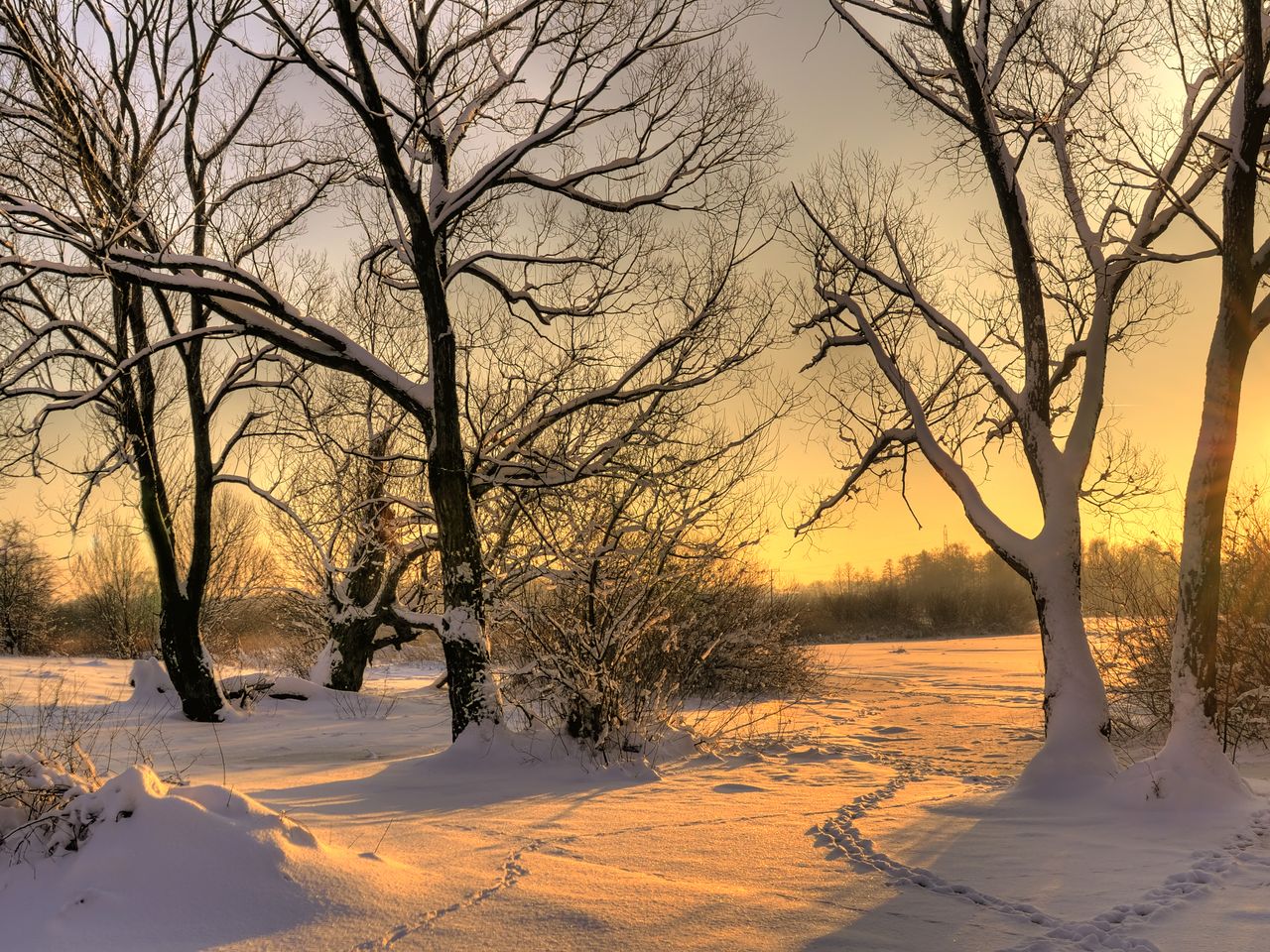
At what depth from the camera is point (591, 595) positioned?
27.6 feet

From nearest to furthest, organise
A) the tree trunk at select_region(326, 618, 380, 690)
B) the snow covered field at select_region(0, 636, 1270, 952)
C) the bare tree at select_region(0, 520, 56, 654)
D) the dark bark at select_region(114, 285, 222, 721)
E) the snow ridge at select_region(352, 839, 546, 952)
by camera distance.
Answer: the snow ridge at select_region(352, 839, 546, 952) < the snow covered field at select_region(0, 636, 1270, 952) < the dark bark at select_region(114, 285, 222, 721) < the tree trunk at select_region(326, 618, 380, 690) < the bare tree at select_region(0, 520, 56, 654)

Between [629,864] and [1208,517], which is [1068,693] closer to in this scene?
[1208,517]

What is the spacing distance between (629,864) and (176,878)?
2.23 meters

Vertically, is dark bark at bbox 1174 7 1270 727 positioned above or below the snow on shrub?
above

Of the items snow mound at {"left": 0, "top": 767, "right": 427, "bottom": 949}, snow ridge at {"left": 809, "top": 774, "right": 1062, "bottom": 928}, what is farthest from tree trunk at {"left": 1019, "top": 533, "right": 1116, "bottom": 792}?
snow mound at {"left": 0, "top": 767, "right": 427, "bottom": 949}

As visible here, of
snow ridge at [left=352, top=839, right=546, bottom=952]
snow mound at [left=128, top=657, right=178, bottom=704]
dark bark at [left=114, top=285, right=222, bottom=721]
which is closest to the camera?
snow ridge at [left=352, top=839, right=546, bottom=952]

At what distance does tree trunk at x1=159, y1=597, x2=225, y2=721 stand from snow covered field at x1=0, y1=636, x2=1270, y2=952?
3862mm

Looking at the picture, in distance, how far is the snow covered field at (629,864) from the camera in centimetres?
361

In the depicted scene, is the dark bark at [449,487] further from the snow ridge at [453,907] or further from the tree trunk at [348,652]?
the tree trunk at [348,652]

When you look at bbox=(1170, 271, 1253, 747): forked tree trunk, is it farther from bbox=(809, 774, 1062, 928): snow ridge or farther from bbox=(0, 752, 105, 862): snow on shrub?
bbox=(0, 752, 105, 862): snow on shrub

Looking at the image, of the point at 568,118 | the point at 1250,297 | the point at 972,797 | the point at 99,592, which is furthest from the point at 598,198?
the point at 99,592

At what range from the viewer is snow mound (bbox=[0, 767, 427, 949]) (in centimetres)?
348

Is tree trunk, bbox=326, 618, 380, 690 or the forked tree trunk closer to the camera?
the forked tree trunk

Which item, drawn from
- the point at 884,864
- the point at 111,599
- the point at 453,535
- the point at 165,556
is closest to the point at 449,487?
the point at 453,535
